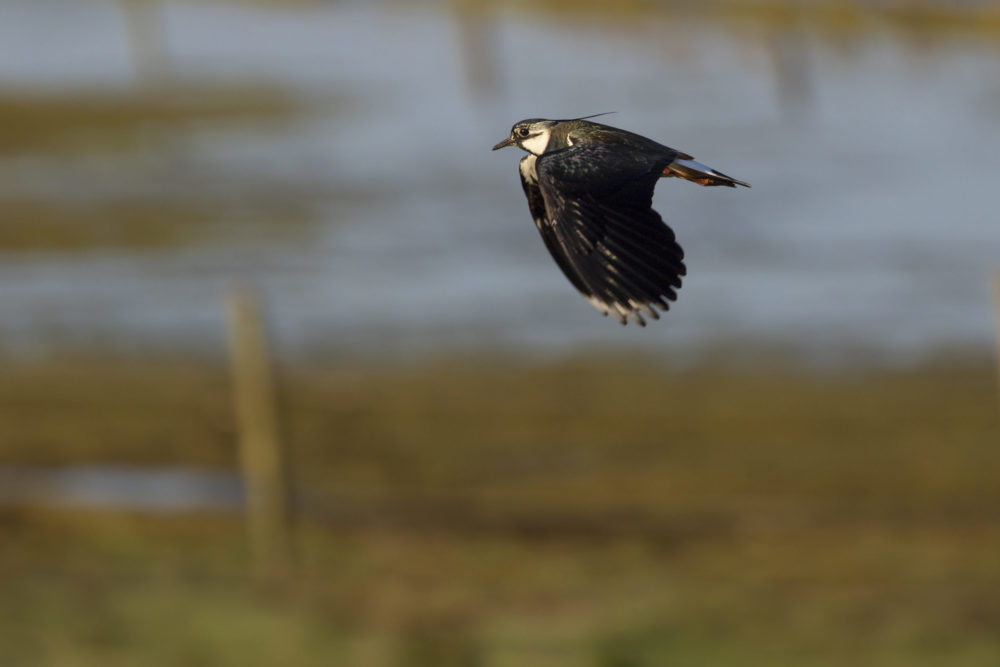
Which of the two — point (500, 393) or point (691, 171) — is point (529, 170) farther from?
point (500, 393)

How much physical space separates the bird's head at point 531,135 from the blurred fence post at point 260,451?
446 inches

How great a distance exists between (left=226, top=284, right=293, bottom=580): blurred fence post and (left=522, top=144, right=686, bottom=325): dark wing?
11432 millimetres

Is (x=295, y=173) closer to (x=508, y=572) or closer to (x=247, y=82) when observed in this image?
(x=247, y=82)

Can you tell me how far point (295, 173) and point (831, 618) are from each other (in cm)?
2025

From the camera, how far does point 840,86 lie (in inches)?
1399

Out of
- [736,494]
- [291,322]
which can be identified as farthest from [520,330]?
[736,494]

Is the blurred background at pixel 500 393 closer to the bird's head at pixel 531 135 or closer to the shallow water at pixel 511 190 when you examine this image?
the shallow water at pixel 511 190

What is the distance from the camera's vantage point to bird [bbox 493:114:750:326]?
3.79ft

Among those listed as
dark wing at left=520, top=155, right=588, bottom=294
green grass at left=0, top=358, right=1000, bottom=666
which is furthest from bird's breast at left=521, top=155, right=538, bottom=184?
green grass at left=0, top=358, right=1000, bottom=666

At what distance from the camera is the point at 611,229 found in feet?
4.02

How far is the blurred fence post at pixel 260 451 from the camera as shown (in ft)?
41.7

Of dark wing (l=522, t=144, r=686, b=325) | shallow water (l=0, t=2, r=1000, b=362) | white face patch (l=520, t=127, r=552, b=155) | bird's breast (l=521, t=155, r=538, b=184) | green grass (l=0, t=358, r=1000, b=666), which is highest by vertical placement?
shallow water (l=0, t=2, r=1000, b=362)

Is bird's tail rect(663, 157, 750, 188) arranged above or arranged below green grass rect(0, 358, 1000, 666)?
above

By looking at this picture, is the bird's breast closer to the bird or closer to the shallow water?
the bird
